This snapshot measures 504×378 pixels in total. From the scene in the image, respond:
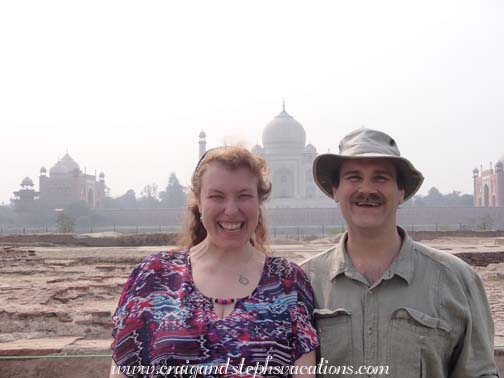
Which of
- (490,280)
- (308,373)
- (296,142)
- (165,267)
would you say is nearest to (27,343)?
(165,267)

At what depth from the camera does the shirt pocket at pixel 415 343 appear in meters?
1.46

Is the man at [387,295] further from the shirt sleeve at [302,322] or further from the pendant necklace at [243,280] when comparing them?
the pendant necklace at [243,280]

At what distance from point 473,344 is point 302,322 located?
439mm

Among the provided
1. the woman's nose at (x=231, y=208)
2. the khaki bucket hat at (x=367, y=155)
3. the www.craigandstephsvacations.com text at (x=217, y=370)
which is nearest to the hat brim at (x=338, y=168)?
the khaki bucket hat at (x=367, y=155)

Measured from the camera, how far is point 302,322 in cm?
143

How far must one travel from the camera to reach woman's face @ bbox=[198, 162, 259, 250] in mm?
1516

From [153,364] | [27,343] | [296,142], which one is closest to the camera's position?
[153,364]

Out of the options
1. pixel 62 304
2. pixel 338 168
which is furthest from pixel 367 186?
pixel 62 304

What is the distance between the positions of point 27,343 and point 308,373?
233 centimetres

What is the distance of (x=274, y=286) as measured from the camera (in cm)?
146

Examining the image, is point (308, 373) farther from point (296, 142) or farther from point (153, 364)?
point (296, 142)

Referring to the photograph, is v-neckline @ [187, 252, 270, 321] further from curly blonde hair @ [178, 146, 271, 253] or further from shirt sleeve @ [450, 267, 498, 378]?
shirt sleeve @ [450, 267, 498, 378]

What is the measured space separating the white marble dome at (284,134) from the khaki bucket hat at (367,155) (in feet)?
118

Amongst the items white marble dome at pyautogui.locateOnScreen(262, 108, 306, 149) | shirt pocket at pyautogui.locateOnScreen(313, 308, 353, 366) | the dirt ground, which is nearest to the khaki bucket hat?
shirt pocket at pyautogui.locateOnScreen(313, 308, 353, 366)
